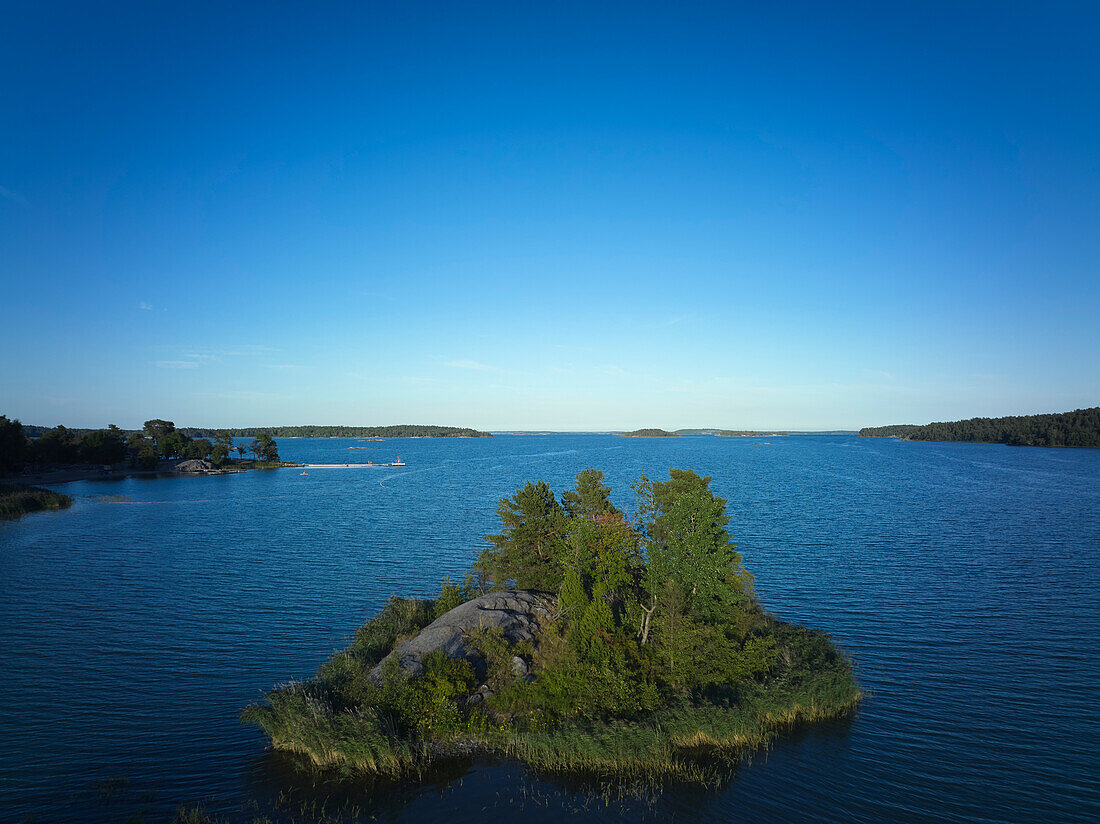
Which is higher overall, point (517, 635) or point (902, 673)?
point (517, 635)

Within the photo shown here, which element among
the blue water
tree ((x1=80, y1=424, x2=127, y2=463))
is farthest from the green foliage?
tree ((x1=80, y1=424, x2=127, y2=463))

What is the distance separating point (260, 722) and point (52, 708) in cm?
1306

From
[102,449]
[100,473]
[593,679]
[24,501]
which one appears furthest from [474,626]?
[102,449]

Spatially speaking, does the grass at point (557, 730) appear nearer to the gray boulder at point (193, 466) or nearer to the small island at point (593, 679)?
the small island at point (593, 679)

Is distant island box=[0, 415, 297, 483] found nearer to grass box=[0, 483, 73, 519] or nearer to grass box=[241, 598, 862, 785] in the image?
grass box=[0, 483, 73, 519]

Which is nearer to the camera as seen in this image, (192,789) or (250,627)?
(192,789)

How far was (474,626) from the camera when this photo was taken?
33.8 meters

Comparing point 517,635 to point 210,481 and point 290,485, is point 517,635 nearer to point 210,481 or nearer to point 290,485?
point 290,485

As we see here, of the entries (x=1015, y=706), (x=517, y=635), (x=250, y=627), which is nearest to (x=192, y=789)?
(x=517, y=635)

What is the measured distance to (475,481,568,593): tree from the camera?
4153 cm

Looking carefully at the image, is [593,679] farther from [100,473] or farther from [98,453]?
[98,453]

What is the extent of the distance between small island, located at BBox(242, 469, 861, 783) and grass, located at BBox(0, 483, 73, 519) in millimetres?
91815

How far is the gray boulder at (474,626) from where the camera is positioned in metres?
31.1

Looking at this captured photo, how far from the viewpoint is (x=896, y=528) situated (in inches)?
3061
